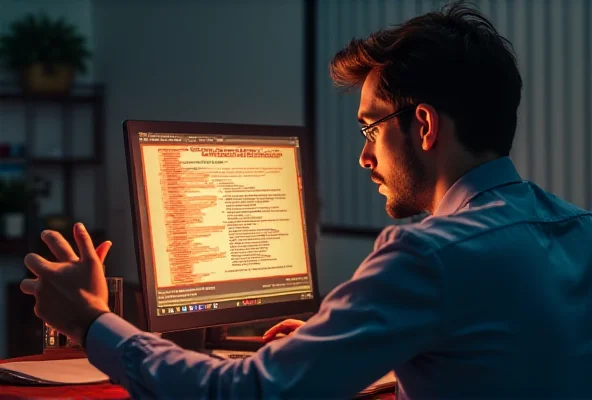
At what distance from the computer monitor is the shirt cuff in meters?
0.34

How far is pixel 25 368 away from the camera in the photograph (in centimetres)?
138

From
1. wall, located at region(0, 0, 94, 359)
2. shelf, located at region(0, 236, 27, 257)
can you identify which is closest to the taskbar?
shelf, located at region(0, 236, 27, 257)

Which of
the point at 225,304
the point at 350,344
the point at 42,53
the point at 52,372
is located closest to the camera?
the point at 350,344

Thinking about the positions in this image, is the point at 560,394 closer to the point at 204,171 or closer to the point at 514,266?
the point at 514,266

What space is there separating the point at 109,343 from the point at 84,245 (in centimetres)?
15

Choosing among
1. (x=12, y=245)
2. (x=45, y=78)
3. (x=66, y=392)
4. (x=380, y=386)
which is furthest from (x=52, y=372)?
(x=45, y=78)

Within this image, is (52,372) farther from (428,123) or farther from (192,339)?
(428,123)

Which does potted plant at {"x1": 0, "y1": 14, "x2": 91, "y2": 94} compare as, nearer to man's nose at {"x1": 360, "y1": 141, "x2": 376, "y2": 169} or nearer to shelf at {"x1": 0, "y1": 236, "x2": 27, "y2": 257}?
shelf at {"x1": 0, "y1": 236, "x2": 27, "y2": 257}

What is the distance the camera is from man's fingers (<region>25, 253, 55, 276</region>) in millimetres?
1065

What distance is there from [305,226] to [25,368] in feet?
1.97

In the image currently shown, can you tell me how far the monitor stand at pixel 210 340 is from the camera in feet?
5.16

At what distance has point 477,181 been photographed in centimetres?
112

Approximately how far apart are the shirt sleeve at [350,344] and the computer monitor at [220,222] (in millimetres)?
455

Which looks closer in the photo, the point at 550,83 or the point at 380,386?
the point at 380,386
